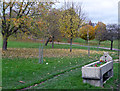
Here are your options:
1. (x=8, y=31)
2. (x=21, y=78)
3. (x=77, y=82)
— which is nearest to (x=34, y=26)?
(x=8, y=31)

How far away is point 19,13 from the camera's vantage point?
Result: 16.0m

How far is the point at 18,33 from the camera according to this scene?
17.2 meters

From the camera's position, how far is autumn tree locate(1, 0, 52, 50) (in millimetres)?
14973

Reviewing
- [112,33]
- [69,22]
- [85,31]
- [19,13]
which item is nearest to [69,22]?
[69,22]

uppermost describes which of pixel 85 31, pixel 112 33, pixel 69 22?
pixel 69 22

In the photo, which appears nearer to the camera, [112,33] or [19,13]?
[19,13]

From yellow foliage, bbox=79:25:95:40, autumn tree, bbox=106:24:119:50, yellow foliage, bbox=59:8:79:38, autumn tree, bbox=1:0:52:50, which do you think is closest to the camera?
autumn tree, bbox=1:0:52:50

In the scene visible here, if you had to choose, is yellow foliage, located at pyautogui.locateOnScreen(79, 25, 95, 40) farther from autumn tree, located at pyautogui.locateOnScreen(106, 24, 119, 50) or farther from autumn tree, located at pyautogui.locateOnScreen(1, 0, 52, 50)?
autumn tree, located at pyautogui.locateOnScreen(1, 0, 52, 50)

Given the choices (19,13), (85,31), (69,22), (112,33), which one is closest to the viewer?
(19,13)

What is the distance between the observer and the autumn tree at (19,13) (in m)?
15.0

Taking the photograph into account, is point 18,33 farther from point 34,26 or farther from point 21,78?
point 21,78

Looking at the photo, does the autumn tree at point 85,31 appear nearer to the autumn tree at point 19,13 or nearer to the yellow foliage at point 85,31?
the yellow foliage at point 85,31

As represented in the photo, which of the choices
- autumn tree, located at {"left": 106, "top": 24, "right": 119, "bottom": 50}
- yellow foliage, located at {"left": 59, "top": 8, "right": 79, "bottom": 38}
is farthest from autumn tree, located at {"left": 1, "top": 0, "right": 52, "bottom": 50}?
autumn tree, located at {"left": 106, "top": 24, "right": 119, "bottom": 50}

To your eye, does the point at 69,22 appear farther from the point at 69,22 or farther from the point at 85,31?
the point at 85,31
